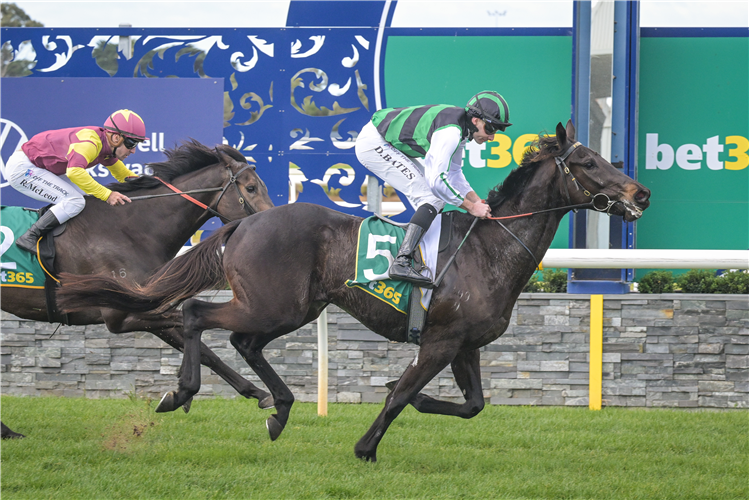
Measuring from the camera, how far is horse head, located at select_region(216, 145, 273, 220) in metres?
4.47

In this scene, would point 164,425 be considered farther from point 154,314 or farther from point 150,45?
point 150,45

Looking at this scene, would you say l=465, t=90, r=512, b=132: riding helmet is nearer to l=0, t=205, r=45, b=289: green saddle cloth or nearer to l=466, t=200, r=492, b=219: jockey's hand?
l=466, t=200, r=492, b=219: jockey's hand

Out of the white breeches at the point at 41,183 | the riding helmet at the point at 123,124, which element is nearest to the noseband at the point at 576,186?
the riding helmet at the point at 123,124

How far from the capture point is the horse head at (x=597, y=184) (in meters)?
3.66

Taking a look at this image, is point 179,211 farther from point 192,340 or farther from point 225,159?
point 192,340

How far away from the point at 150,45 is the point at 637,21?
4.23 m

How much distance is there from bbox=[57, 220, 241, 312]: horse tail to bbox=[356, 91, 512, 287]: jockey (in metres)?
0.95

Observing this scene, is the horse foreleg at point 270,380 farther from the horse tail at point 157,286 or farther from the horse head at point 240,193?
the horse head at point 240,193

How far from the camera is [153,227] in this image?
14.5ft

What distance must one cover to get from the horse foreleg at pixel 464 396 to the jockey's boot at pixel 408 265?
0.53 m

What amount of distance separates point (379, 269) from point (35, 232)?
2033 millimetres

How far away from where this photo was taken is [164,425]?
4.60m

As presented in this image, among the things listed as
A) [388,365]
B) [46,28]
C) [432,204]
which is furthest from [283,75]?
[432,204]

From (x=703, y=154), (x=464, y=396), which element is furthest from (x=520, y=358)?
(x=703, y=154)
